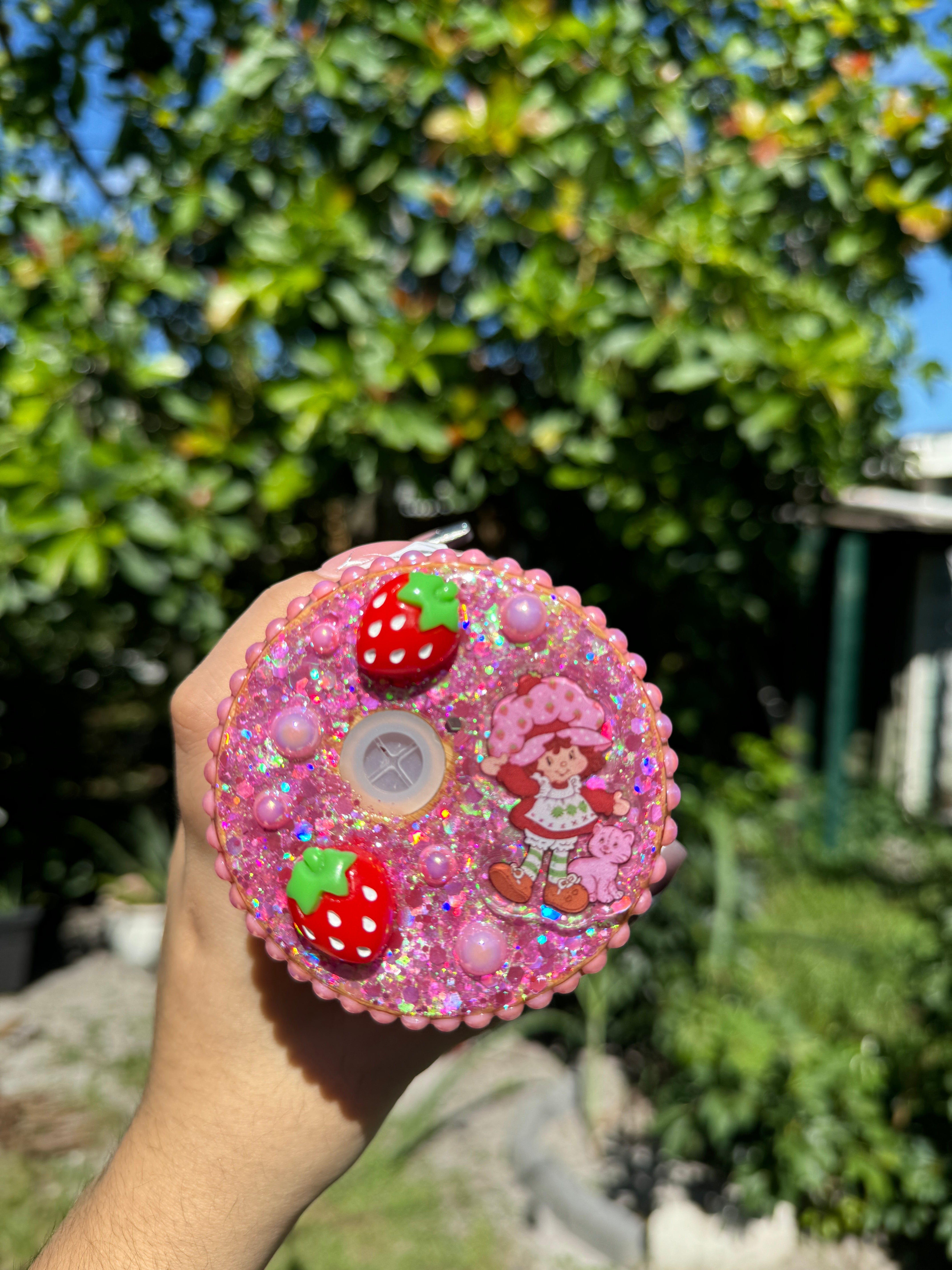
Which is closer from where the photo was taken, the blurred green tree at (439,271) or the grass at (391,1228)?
the blurred green tree at (439,271)

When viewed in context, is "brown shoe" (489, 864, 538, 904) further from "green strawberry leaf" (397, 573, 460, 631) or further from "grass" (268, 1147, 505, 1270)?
"grass" (268, 1147, 505, 1270)

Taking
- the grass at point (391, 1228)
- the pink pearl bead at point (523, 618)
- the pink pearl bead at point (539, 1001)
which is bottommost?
the grass at point (391, 1228)

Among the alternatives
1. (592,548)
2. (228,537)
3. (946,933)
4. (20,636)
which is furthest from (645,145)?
(20,636)

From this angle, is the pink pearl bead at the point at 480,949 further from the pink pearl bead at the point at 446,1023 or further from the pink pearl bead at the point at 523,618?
the pink pearl bead at the point at 523,618

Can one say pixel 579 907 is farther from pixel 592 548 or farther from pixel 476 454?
pixel 592 548

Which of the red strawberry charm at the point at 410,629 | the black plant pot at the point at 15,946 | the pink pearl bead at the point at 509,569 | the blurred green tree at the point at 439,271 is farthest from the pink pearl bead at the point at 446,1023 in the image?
the black plant pot at the point at 15,946

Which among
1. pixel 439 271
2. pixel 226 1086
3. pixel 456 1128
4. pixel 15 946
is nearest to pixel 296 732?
pixel 226 1086

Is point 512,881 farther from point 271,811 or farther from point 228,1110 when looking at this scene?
point 228,1110
